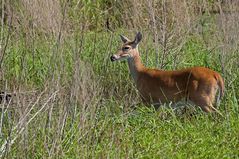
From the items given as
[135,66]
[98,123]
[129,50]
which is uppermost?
[129,50]

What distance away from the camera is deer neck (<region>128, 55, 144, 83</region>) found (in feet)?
21.8

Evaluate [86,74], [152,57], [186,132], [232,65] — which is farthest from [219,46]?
[86,74]

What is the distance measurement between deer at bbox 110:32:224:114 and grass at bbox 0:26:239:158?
0.13 metres

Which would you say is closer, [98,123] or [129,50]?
[98,123]

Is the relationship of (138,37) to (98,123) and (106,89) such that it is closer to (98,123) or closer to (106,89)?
(106,89)

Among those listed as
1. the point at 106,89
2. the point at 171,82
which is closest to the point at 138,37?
the point at 171,82

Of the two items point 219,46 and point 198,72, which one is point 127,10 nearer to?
point 219,46

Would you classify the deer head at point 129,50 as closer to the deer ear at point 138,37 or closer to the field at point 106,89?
the deer ear at point 138,37

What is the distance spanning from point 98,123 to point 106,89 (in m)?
1.24

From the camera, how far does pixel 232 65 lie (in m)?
6.38

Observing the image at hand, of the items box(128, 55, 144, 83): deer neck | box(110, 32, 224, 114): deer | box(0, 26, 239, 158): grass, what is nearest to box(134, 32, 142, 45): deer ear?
box(110, 32, 224, 114): deer

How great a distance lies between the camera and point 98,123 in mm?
4719

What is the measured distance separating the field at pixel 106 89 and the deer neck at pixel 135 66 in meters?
0.09

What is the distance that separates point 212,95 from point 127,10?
2281 millimetres
